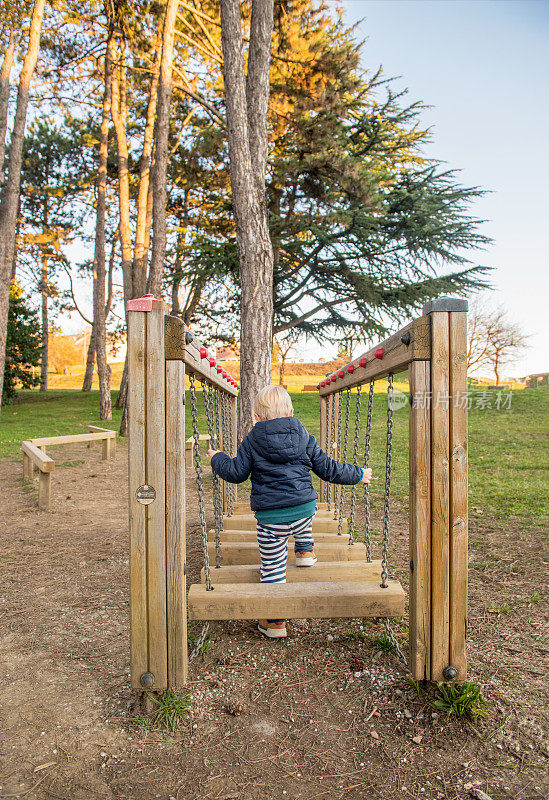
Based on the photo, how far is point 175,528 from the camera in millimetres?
2256

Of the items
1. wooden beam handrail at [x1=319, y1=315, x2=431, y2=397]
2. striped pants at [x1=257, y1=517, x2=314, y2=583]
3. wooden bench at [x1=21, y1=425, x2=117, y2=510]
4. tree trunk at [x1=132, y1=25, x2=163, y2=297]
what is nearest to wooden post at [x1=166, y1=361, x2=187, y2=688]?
striped pants at [x1=257, y1=517, x2=314, y2=583]

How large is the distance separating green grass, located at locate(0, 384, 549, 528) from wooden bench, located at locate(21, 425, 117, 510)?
2.21 m

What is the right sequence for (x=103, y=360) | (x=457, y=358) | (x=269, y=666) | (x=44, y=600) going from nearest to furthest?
1. (x=457, y=358)
2. (x=269, y=666)
3. (x=44, y=600)
4. (x=103, y=360)

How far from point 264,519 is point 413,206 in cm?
1363

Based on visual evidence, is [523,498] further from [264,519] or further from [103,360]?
[103,360]

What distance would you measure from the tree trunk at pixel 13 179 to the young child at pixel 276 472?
8842 mm

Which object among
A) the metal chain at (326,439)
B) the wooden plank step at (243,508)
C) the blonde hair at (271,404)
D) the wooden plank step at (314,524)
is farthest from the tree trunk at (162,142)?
the blonde hair at (271,404)

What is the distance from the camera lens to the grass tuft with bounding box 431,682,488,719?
2166 millimetres

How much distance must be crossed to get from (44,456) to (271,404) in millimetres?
4447

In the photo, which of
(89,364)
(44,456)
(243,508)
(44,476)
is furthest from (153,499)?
(89,364)

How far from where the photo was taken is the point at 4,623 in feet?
10.7

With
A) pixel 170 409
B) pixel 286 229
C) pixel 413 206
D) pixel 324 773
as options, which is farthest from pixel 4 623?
pixel 413 206

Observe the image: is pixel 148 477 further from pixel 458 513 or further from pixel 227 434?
pixel 227 434

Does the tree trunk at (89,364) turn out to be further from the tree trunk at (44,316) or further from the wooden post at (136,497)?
the wooden post at (136,497)
